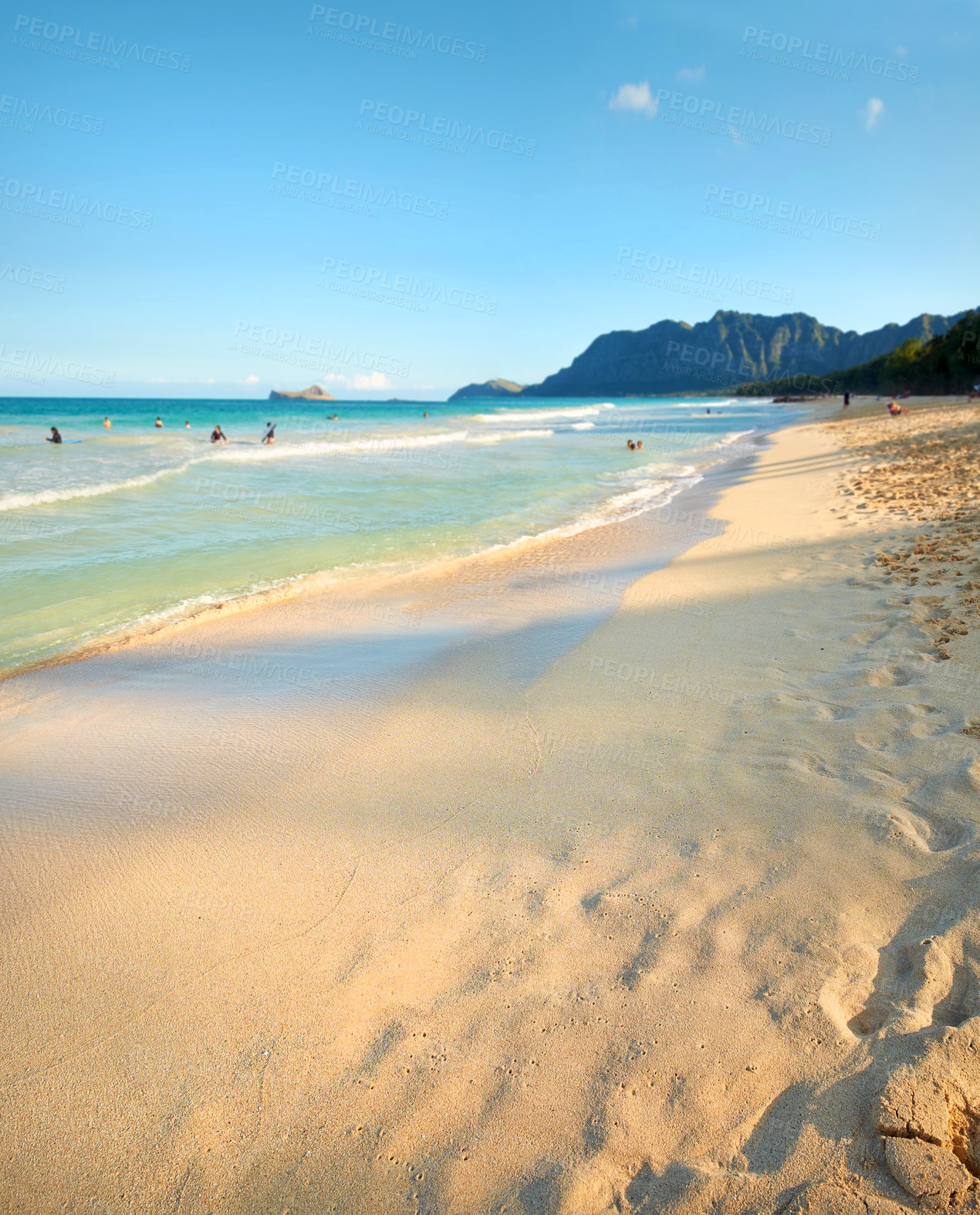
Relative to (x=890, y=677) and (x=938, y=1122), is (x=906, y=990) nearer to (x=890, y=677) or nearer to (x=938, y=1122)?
(x=938, y=1122)

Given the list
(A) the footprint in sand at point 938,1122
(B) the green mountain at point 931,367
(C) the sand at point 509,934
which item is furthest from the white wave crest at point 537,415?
(A) the footprint in sand at point 938,1122

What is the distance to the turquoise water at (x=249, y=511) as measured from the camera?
8.12 metres

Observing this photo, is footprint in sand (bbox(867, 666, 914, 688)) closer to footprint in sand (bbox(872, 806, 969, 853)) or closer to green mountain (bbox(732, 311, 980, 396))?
footprint in sand (bbox(872, 806, 969, 853))

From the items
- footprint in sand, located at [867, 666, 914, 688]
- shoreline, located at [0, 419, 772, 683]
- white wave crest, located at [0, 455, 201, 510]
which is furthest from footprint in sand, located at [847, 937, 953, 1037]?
white wave crest, located at [0, 455, 201, 510]

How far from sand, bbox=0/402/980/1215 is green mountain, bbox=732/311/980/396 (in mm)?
58716

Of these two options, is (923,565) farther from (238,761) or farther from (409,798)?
(238,761)

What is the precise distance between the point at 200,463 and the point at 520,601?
2192 centimetres

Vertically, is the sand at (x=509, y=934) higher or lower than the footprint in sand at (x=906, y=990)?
lower

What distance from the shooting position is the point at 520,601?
299 inches

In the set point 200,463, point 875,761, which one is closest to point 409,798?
point 875,761

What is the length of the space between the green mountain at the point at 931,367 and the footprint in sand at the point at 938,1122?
61.2 metres

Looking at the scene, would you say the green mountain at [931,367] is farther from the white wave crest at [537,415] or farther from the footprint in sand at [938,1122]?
the footprint in sand at [938,1122]

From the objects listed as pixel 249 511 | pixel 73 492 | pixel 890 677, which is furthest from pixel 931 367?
pixel 73 492

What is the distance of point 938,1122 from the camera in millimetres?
1714
